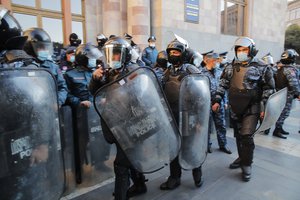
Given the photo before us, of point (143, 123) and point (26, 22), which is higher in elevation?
point (26, 22)

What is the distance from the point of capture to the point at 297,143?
461 cm

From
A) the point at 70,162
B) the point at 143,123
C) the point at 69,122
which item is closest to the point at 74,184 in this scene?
the point at 70,162

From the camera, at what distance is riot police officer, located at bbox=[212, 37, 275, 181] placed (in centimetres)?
308

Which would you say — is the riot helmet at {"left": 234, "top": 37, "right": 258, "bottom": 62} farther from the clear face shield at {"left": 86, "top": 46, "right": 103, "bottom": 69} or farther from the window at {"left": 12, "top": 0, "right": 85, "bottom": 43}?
the window at {"left": 12, "top": 0, "right": 85, "bottom": 43}

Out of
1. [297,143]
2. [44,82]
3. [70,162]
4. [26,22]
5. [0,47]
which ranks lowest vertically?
[297,143]

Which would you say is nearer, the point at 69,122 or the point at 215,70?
the point at 69,122

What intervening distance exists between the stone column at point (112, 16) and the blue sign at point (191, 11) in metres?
2.57

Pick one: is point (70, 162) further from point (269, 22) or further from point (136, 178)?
point (269, 22)

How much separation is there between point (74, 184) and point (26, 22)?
6.02 metres

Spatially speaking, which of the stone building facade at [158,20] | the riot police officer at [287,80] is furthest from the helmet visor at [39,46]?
the stone building facade at [158,20]

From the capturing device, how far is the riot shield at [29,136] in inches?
56.8

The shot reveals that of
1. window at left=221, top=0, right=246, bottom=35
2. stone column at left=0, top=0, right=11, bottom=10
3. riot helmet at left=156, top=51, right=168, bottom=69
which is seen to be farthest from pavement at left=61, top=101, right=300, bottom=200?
window at left=221, top=0, right=246, bottom=35

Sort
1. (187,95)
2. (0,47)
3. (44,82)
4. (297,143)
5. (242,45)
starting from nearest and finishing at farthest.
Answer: (44,82), (0,47), (187,95), (242,45), (297,143)

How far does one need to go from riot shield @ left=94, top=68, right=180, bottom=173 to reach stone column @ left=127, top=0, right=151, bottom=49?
6.13 meters
